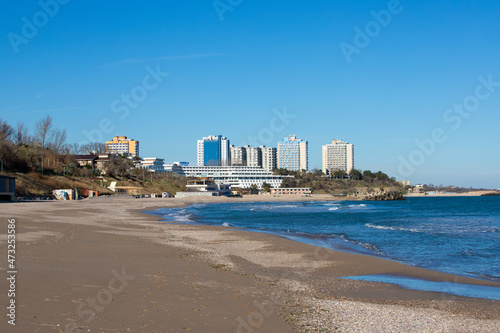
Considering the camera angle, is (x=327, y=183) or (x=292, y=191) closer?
(x=292, y=191)

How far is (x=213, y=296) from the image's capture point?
7.65 metres

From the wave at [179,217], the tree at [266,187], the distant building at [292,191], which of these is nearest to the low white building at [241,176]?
Result: the tree at [266,187]

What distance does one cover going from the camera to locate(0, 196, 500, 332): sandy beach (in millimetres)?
6059

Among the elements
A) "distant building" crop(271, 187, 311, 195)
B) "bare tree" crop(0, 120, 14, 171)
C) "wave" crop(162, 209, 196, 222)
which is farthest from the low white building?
"wave" crop(162, 209, 196, 222)

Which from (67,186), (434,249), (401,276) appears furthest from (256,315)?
(67,186)

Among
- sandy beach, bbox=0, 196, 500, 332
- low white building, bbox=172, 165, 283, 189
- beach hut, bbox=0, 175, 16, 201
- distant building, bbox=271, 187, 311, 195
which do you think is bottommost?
distant building, bbox=271, 187, 311, 195

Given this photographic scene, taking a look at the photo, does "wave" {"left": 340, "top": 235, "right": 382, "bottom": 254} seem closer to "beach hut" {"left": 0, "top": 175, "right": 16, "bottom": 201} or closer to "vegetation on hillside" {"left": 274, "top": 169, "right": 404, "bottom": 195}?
"beach hut" {"left": 0, "top": 175, "right": 16, "bottom": 201}

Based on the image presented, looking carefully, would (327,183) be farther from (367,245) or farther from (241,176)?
(367,245)

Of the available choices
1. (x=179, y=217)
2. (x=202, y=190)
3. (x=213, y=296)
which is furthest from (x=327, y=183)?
(x=213, y=296)

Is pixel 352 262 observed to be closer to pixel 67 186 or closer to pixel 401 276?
pixel 401 276

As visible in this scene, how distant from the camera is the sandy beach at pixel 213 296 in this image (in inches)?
239

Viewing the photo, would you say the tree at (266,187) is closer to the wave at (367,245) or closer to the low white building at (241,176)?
the low white building at (241,176)

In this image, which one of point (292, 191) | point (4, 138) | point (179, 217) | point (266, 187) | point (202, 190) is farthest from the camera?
point (266, 187)

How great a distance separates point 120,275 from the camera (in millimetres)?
9039
